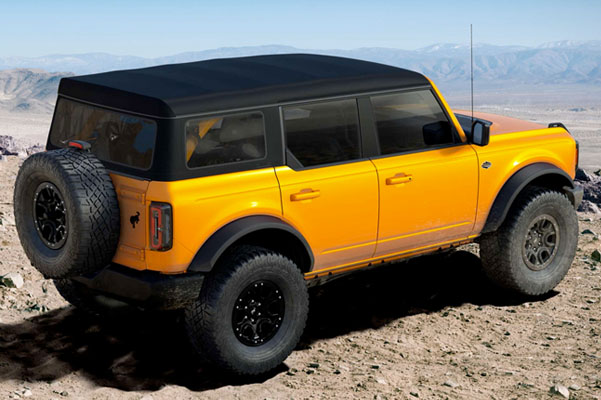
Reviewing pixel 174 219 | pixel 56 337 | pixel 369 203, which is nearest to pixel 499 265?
pixel 369 203

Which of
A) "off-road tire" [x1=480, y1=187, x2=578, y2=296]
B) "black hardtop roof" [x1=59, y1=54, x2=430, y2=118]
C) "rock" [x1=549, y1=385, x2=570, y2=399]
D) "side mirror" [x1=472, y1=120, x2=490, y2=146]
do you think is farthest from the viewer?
"off-road tire" [x1=480, y1=187, x2=578, y2=296]

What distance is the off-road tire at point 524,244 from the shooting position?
6.34 metres

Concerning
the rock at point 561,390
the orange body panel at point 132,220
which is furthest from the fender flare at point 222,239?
the rock at point 561,390

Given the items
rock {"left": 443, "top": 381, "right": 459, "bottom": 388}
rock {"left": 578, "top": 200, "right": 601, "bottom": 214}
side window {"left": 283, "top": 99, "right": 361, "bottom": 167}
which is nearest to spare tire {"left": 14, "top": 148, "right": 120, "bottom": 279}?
side window {"left": 283, "top": 99, "right": 361, "bottom": 167}

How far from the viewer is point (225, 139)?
15.8ft

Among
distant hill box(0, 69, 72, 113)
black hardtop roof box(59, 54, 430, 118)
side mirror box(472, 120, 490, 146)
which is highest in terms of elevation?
black hardtop roof box(59, 54, 430, 118)

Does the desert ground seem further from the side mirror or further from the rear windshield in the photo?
the rear windshield

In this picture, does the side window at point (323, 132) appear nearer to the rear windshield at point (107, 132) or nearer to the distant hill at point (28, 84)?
the rear windshield at point (107, 132)

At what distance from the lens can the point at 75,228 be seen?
15.0 ft

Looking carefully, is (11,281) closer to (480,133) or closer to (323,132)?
(323,132)

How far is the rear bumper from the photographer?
464cm

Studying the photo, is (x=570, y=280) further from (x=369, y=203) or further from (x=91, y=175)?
(x=91, y=175)

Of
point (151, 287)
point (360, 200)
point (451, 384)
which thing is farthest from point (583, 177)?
point (151, 287)

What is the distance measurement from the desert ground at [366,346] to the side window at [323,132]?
1274 millimetres
